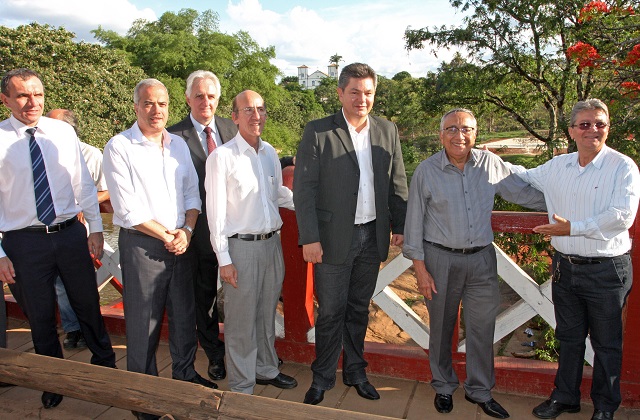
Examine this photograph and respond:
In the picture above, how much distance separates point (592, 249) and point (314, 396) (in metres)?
1.60

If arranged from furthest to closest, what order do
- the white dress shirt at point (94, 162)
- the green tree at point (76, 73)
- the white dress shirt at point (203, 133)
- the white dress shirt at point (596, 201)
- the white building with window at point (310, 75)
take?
the white building with window at point (310, 75) → the green tree at point (76, 73) → the white dress shirt at point (94, 162) → the white dress shirt at point (203, 133) → the white dress shirt at point (596, 201)

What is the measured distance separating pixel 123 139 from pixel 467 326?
2.03 metres

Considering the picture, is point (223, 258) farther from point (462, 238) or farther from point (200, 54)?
point (200, 54)

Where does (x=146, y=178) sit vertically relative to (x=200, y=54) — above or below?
below

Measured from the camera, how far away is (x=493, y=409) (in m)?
2.70

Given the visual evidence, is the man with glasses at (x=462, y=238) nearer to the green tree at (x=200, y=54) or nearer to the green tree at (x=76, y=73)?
the green tree at (x=76, y=73)

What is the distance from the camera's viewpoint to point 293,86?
7188cm

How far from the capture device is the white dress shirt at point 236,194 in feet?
8.76

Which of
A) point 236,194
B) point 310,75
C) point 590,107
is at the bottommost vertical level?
point 236,194

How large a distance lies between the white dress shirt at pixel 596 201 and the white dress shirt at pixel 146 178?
1.92 metres

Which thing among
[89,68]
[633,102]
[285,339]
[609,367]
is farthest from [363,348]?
[89,68]

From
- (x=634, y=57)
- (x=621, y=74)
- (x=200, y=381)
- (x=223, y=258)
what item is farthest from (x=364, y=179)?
(x=621, y=74)

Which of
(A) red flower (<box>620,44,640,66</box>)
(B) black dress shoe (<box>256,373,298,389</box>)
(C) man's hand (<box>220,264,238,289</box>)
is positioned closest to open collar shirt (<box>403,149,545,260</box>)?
(C) man's hand (<box>220,264,238,289</box>)

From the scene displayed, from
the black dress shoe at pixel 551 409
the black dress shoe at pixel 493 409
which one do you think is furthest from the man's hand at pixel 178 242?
the black dress shoe at pixel 551 409
